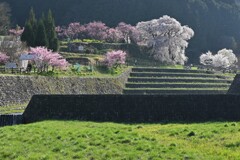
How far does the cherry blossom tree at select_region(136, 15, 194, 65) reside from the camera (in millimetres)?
68250

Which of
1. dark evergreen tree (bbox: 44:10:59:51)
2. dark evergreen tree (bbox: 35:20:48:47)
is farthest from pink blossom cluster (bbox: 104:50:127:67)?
dark evergreen tree (bbox: 35:20:48:47)

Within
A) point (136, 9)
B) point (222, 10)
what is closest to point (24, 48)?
point (136, 9)

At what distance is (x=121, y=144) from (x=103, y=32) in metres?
66.4

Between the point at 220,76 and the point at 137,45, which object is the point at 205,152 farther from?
the point at 137,45

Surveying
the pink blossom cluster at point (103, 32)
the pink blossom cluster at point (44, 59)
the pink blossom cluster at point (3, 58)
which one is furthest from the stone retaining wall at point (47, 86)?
the pink blossom cluster at point (103, 32)

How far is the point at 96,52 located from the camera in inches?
2440

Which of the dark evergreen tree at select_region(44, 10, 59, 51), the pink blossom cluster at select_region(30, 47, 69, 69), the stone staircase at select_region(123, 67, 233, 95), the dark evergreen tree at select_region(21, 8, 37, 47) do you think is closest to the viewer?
the pink blossom cluster at select_region(30, 47, 69, 69)

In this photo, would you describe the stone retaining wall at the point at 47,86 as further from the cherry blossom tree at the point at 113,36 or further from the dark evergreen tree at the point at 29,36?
the cherry blossom tree at the point at 113,36

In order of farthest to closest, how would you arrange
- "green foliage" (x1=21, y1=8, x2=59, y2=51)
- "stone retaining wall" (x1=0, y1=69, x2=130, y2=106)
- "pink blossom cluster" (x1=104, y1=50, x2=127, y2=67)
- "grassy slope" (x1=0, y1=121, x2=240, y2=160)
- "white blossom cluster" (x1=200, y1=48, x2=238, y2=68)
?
"white blossom cluster" (x1=200, y1=48, x2=238, y2=68), "pink blossom cluster" (x1=104, y1=50, x2=127, y2=67), "green foliage" (x1=21, y1=8, x2=59, y2=51), "stone retaining wall" (x1=0, y1=69, x2=130, y2=106), "grassy slope" (x1=0, y1=121, x2=240, y2=160)

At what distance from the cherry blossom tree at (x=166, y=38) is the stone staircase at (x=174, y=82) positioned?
41.0ft

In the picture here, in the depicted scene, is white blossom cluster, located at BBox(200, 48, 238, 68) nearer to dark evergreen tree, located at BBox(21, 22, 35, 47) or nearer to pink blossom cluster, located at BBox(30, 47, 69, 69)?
dark evergreen tree, located at BBox(21, 22, 35, 47)

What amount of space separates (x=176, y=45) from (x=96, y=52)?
52.7 feet

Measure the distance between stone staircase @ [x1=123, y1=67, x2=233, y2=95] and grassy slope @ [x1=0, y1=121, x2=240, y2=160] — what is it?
2909 centimetres

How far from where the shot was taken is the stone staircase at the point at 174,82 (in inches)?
1756
